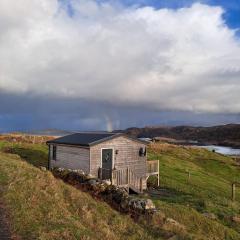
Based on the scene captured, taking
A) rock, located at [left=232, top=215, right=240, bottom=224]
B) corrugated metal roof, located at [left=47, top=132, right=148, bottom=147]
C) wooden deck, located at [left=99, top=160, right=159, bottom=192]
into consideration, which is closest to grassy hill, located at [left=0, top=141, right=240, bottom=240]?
rock, located at [left=232, top=215, right=240, bottom=224]

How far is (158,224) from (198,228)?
18.2 feet

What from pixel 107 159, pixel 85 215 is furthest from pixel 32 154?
pixel 85 215

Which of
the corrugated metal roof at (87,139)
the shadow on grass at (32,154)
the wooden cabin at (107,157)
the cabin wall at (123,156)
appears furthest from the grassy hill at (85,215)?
the shadow on grass at (32,154)

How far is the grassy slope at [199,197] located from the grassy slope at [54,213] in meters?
5.14

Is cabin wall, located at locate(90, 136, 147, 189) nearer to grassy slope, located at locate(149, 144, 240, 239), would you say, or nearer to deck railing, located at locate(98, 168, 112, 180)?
deck railing, located at locate(98, 168, 112, 180)

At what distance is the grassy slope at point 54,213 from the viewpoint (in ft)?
38.8

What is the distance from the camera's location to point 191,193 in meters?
35.9

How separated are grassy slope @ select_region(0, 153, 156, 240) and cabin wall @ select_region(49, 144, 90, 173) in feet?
36.6

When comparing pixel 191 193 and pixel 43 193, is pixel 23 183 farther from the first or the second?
pixel 191 193

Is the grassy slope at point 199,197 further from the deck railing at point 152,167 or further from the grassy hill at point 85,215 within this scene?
the deck railing at point 152,167

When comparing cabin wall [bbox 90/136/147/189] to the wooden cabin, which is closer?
the wooden cabin

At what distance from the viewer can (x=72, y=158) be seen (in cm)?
3562

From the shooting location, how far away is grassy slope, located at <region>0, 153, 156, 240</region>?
38.8 ft

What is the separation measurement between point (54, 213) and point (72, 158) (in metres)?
21.6
